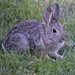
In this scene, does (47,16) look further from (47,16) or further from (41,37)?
(41,37)

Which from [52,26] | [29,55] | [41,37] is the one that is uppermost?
[52,26]

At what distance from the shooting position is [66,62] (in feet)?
17.7

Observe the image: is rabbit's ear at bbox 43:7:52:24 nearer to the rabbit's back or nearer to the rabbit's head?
the rabbit's head

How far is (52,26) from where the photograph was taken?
19.2 feet

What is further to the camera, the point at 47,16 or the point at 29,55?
the point at 47,16

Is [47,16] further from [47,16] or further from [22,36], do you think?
[22,36]

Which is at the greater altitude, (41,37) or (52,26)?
(52,26)

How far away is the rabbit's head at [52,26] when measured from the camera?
574cm

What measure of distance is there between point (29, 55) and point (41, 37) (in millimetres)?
529

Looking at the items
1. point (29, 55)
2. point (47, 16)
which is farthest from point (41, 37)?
point (29, 55)

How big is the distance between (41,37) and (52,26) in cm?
26

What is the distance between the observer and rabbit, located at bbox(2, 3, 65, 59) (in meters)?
5.76

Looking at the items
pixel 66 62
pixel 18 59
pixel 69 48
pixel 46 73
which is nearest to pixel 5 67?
pixel 18 59

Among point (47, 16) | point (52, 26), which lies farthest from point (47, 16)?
point (52, 26)
